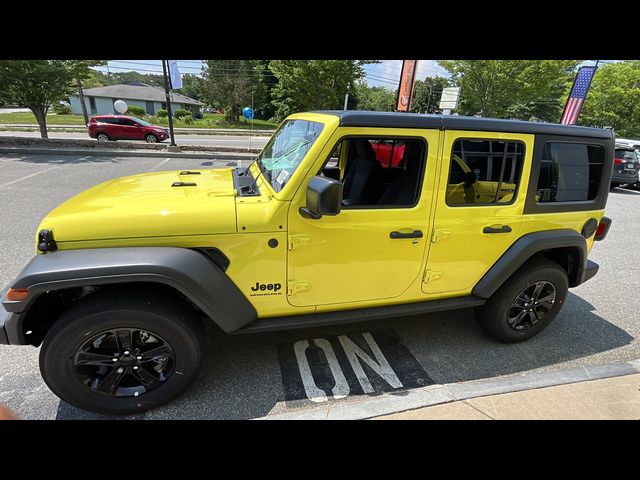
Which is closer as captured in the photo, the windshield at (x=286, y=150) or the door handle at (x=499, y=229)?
the windshield at (x=286, y=150)

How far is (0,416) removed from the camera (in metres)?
1.17

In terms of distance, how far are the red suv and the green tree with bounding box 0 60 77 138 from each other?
4.39 meters

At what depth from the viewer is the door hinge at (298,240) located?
216 centimetres

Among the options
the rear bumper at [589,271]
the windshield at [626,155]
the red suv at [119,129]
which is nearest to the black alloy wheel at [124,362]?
the rear bumper at [589,271]

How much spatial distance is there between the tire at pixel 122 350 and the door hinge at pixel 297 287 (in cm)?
66

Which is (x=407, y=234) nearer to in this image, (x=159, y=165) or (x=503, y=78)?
(x=159, y=165)

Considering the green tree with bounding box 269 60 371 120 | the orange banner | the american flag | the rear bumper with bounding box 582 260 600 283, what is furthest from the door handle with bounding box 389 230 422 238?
the green tree with bounding box 269 60 371 120

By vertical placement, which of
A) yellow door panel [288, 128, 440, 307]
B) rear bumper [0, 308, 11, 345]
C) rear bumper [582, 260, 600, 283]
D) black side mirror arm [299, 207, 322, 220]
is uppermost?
black side mirror arm [299, 207, 322, 220]

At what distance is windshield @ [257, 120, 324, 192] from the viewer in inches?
88.7

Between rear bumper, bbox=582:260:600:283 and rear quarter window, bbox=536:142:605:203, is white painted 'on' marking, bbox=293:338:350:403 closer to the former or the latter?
rear quarter window, bbox=536:142:605:203

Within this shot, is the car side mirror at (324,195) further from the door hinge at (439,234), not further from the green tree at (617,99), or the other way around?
the green tree at (617,99)

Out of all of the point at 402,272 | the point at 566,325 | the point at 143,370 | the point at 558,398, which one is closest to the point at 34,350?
the point at 143,370

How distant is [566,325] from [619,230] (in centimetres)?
520

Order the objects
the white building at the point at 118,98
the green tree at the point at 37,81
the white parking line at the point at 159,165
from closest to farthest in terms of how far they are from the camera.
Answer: the white parking line at the point at 159,165 < the green tree at the point at 37,81 < the white building at the point at 118,98
